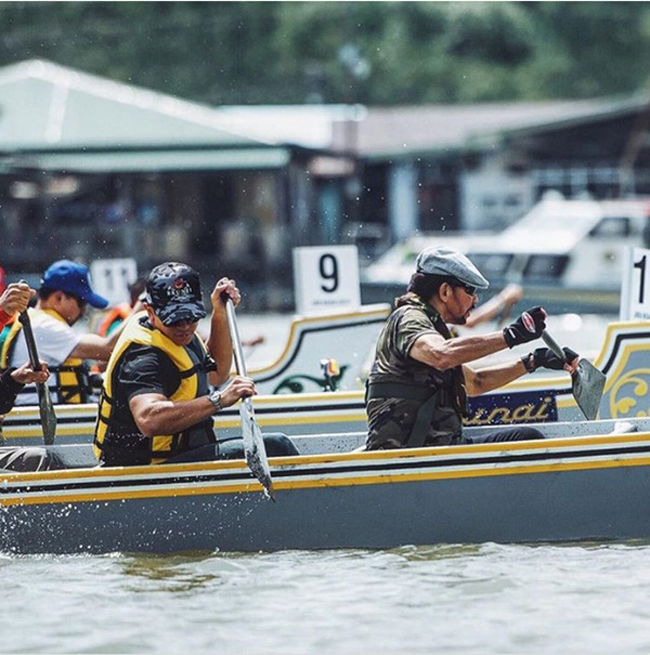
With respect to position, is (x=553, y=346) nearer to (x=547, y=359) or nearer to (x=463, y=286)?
(x=547, y=359)

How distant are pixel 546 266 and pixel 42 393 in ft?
50.1

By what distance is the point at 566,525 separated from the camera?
340 inches

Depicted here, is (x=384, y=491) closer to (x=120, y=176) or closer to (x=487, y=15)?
(x=120, y=176)

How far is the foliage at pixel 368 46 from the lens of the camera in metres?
52.5

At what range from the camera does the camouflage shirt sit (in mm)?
8414

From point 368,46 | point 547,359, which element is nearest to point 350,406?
point 547,359

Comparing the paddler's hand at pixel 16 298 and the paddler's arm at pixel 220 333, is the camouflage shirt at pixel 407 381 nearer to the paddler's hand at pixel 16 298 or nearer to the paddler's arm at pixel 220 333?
the paddler's arm at pixel 220 333

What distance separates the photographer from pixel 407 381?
8.45 meters

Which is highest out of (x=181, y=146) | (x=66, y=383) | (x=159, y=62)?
(x=159, y=62)

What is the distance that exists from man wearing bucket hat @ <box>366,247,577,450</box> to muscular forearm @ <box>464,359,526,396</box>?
0.08m

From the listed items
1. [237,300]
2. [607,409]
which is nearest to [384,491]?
[237,300]

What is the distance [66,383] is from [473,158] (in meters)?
30.9

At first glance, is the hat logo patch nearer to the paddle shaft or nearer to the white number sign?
the paddle shaft

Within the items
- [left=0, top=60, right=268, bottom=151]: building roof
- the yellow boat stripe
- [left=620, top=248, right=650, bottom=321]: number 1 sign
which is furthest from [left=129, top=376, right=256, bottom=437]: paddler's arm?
[left=0, top=60, right=268, bottom=151]: building roof
